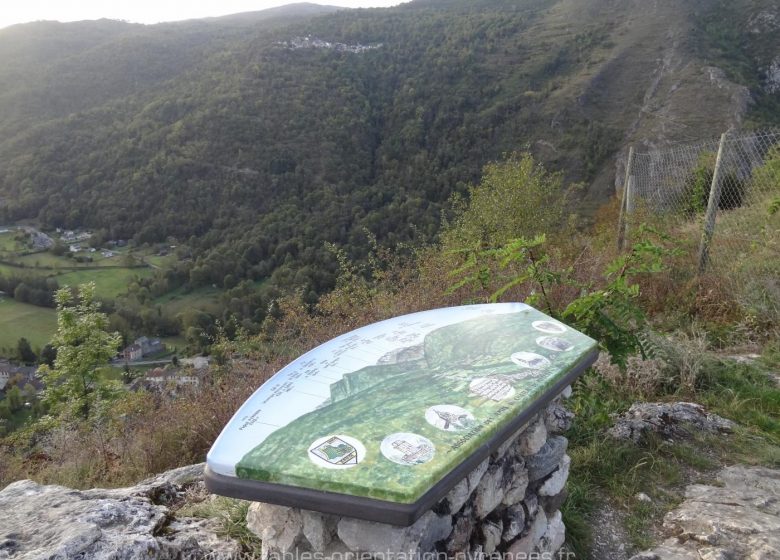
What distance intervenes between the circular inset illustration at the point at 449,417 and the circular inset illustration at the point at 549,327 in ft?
2.87

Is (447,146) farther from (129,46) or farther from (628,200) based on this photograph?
(129,46)

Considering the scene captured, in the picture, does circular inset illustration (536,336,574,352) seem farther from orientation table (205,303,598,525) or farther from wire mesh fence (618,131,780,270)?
wire mesh fence (618,131,780,270)

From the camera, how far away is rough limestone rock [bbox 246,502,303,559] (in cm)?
161

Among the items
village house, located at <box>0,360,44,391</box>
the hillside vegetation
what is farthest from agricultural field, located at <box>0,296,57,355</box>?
the hillside vegetation

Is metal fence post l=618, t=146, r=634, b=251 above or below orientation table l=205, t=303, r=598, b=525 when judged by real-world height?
below

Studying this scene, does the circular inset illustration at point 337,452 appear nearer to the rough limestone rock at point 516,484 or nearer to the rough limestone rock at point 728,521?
the rough limestone rock at point 516,484

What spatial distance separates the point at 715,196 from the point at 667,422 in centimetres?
308

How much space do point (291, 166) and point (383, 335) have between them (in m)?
41.2

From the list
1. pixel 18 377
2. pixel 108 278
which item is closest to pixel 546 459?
pixel 18 377

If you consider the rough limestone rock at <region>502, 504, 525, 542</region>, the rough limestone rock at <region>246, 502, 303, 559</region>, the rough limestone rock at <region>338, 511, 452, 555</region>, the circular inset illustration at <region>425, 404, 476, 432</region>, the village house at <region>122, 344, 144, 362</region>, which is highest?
the circular inset illustration at <region>425, 404, 476, 432</region>

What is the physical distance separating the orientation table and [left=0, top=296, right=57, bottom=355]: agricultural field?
87.9 feet

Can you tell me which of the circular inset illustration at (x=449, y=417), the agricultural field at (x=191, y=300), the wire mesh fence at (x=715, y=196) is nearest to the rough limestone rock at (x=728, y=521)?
the circular inset illustration at (x=449, y=417)

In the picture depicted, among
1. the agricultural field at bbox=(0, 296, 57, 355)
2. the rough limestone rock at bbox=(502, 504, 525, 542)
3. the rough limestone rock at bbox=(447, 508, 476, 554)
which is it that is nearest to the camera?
the rough limestone rock at bbox=(447, 508, 476, 554)

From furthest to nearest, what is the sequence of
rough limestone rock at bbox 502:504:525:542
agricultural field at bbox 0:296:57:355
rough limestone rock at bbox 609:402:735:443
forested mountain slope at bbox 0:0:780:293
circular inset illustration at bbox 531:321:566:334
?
forested mountain slope at bbox 0:0:780:293 < agricultural field at bbox 0:296:57:355 < rough limestone rock at bbox 609:402:735:443 < circular inset illustration at bbox 531:321:566:334 < rough limestone rock at bbox 502:504:525:542
